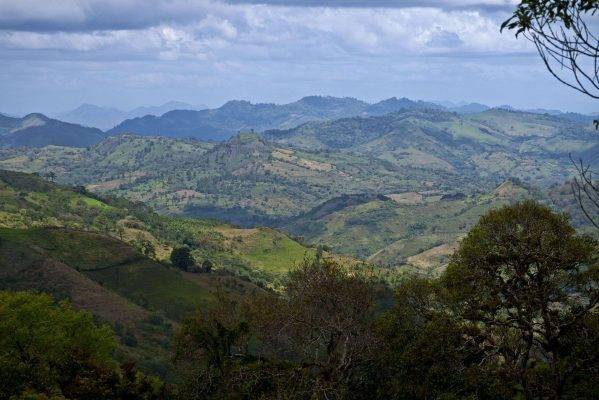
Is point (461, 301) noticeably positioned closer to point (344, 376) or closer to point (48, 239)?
point (344, 376)

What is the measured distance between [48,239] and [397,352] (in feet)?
531

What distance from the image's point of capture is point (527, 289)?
35.2 m

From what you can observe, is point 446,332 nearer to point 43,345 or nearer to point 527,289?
point 527,289

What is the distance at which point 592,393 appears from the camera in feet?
102

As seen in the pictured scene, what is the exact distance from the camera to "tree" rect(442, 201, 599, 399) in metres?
32.5

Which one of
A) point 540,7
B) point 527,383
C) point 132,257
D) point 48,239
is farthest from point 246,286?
point 540,7

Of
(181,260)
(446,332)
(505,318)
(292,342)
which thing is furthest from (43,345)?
(181,260)

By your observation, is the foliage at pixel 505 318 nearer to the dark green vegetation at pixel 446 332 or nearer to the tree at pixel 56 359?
the dark green vegetation at pixel 446 332

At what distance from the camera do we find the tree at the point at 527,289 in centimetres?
3250

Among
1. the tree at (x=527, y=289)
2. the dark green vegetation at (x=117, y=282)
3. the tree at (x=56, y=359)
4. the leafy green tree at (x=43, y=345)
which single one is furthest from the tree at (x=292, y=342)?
the dark green vegetation at (x=117, y=282)

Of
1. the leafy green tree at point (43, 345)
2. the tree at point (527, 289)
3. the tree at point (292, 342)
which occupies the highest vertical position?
the tree at point (527, 289)

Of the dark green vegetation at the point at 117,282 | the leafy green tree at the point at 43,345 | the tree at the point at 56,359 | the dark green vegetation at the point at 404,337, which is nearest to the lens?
the dark green vegetation at the point at 404,337

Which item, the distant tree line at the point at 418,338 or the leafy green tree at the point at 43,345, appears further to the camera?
the leafy green tree at the point at 43,345

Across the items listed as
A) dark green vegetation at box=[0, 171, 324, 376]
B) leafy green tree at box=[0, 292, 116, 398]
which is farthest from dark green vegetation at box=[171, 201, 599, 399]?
dark green vegetation at box=[0, 171, 324, 376]
